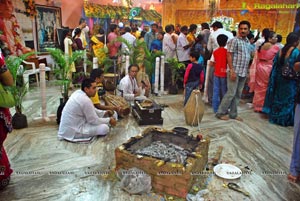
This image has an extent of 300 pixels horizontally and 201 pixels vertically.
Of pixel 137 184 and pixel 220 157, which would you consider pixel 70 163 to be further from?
pixel 220 157

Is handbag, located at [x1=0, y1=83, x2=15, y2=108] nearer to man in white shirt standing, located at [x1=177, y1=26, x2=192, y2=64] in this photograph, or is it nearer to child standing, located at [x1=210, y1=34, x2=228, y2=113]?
child standing, located at [x1=210, y1=34, x2=228, y2=113]

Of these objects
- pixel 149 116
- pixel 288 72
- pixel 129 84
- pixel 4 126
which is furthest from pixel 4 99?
pixel 288 72

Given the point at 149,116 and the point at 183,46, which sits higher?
the point at 183,46

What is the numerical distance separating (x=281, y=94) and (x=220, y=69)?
43.0 inches

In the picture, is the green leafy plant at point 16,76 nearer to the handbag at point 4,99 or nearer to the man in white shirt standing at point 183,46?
the handbag at point 4,99

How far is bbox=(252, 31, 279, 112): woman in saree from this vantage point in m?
4.90

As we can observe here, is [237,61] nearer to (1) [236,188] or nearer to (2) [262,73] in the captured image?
(2) [262,73]

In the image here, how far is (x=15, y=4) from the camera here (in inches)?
263

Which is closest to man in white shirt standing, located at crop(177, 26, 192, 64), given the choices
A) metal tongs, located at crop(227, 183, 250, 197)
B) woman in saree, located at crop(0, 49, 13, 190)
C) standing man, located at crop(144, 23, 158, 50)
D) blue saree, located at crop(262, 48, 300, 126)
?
standing man, located at crop(144, 23, 158, 50)

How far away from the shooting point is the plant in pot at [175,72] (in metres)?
6.21

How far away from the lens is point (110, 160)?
316 cm

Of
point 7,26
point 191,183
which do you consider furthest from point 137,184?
point 7,26

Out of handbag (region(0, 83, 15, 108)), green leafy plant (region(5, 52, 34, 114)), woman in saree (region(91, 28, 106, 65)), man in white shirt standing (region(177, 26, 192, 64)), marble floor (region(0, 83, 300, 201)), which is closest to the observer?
handbag (region(0, 83, 15, 108))

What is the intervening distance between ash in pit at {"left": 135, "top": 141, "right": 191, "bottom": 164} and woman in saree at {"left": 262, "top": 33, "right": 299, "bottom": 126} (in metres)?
2.43
